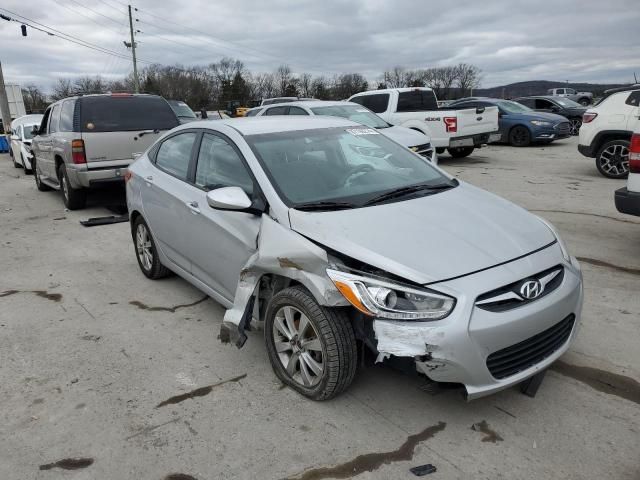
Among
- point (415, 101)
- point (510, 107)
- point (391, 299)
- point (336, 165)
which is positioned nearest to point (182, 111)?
point (415, 101)

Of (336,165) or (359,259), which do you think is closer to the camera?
(359,259)

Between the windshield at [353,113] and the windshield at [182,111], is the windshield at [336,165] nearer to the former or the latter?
the windshield at [353,113]

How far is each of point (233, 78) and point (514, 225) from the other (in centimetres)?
8052

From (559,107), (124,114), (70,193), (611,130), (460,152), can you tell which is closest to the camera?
(124,114)

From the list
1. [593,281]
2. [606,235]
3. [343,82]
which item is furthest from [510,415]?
[343,82]

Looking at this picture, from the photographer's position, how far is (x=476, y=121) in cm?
1280

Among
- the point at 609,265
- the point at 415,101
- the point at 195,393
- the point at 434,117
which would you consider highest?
the point at 415,101

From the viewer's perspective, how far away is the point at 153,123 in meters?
8.75

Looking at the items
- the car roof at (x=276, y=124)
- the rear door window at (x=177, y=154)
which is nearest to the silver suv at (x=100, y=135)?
the rear door window at (x=177, y=154)

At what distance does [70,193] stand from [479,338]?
820 centimetres

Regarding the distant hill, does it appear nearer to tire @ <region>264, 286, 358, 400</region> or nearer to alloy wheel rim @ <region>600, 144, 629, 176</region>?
alloy wheel rim @ <region>600, 144, 629, 176</region>

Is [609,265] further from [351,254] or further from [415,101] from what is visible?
[415,101]

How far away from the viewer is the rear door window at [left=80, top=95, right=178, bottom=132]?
8.32 metres

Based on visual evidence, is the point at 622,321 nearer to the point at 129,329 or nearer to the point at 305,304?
the point at 305,304
